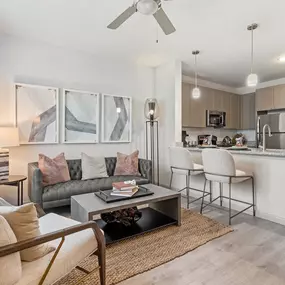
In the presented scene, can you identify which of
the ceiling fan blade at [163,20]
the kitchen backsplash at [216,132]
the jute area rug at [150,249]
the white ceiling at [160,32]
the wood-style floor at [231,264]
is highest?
the white ceiling at [160,32]

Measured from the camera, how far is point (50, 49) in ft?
12.0

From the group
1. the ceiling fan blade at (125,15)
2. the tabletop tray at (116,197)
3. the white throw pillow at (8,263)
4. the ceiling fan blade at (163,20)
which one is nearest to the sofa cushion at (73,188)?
the tabletop tray at (116,197)

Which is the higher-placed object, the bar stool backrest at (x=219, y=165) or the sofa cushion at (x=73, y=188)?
the bar stool backrest at (x=219, y=165)

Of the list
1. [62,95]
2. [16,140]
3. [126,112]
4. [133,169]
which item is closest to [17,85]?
[62,95]

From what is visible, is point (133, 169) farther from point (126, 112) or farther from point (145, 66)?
point (145, 66)

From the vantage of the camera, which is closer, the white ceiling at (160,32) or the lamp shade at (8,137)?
the white ceiling at (160,32)

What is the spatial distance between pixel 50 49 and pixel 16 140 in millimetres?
1716

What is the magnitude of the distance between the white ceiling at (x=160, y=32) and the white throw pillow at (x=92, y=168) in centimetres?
193

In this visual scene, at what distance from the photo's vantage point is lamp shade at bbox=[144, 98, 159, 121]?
4.35 meters

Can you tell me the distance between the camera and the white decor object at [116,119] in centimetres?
422

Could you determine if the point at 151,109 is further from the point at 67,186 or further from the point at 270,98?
the point at 270,98

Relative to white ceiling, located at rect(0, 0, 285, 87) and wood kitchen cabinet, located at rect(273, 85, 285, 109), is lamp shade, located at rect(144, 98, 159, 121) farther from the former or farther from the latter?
wood kitchen cabinet, located at rect(273, 85, 285, 109)

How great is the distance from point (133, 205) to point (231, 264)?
103cm

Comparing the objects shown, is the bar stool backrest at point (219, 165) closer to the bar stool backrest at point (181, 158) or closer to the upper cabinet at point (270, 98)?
the bar stool backrest at point (181, 158)
